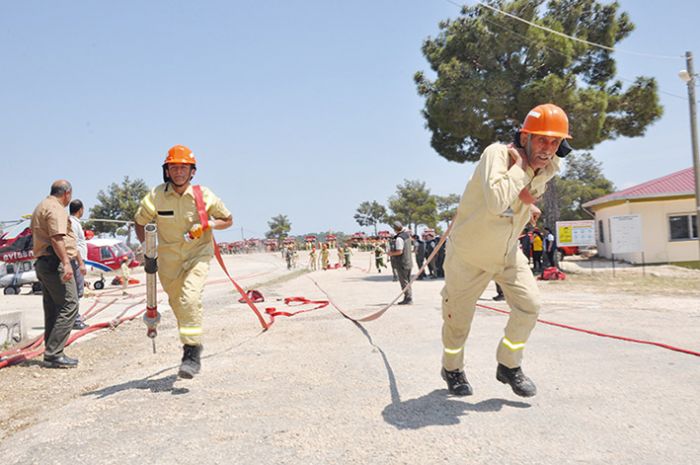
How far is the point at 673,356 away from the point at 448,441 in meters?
3.13

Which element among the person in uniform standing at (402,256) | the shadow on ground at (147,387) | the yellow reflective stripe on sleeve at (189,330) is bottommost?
the shadow on ground at (147,387)

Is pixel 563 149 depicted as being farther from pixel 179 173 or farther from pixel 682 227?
pixel 682 227

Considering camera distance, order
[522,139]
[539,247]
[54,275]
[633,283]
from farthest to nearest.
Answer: [539,247] < [633,283] < [54,275] < [522,139]

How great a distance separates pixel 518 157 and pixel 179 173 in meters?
2.75

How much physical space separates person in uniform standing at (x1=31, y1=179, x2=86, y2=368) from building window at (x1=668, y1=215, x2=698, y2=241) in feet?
82.3

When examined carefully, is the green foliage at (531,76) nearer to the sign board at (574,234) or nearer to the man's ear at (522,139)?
the sign board at (574,234)

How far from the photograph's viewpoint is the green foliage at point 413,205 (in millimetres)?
70375

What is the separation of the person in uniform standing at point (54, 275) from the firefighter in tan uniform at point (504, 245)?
12.6 feet

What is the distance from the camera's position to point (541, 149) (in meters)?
3.56

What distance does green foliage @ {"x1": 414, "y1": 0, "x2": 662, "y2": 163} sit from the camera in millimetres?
20406

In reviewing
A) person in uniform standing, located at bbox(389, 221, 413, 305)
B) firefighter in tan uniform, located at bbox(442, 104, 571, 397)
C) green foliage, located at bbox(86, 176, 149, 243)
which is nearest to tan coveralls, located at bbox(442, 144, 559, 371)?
firefighter in tan uniform, located at bbox(442, 104, 571, 397)

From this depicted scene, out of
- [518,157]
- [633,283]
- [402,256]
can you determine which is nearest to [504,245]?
[518,157]

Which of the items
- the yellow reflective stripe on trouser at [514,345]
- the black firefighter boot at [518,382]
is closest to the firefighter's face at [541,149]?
the yellow reflective stripe on trouser at [514,345]

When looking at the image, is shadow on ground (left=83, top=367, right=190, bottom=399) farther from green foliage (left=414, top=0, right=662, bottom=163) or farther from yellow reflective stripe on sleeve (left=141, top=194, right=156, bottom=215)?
green foliage (left=414, top=0, right=662, bottom=163)
